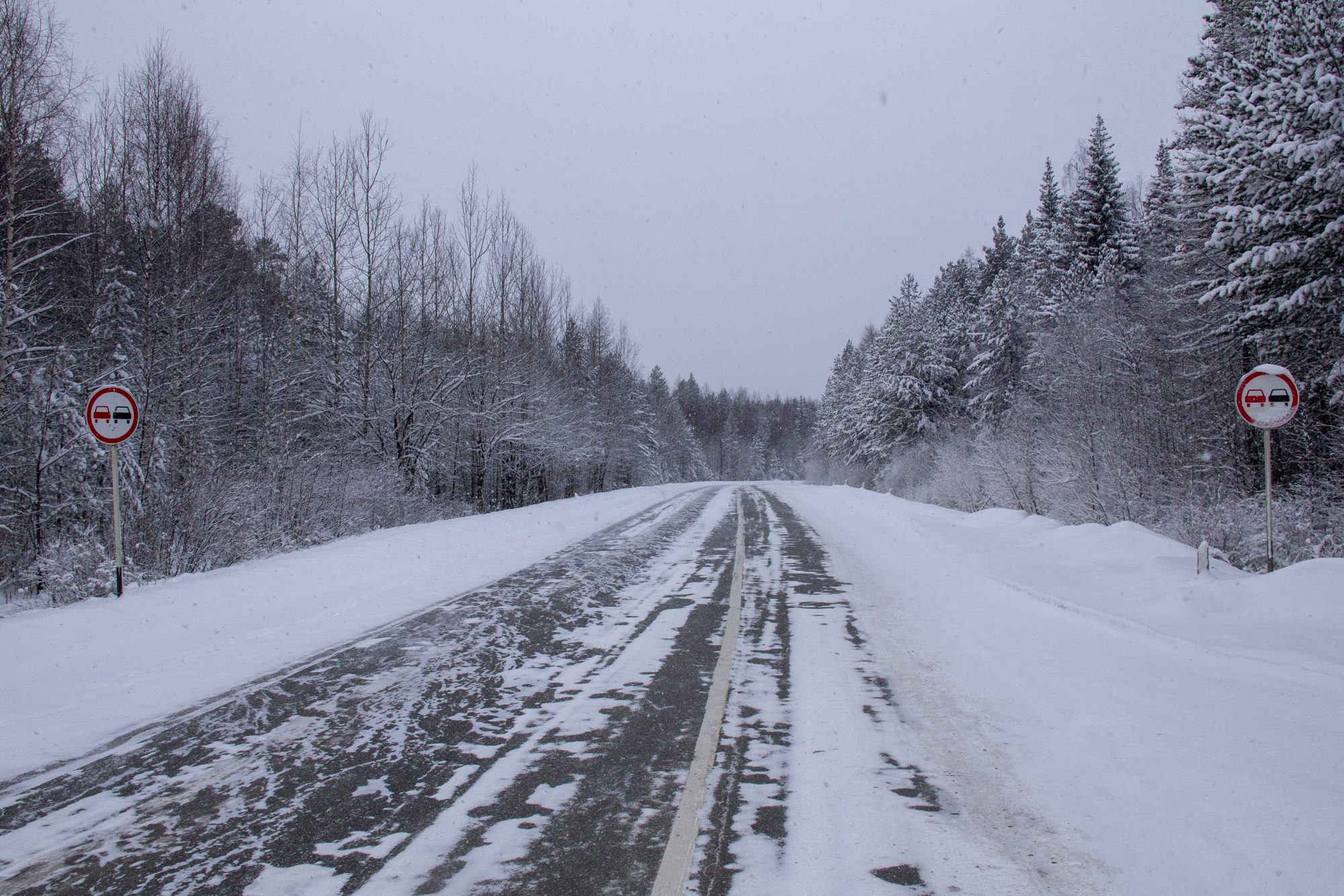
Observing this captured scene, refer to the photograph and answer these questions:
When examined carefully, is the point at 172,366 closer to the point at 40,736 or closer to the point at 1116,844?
the point at 40,736

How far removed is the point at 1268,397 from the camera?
8.20 meters

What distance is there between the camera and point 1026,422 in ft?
73.3

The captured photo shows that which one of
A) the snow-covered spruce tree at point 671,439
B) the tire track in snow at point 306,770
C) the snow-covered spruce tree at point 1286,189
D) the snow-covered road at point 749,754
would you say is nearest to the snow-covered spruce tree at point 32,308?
the snow-covered road at point 749,754

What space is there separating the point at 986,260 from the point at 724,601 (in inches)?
2034

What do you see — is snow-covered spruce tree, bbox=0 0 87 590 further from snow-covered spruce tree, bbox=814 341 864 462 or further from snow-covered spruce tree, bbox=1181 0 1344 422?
snow-covered spruce tree, bbox=814 341 864 462

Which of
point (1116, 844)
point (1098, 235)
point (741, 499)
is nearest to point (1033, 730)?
point (1116, 844)

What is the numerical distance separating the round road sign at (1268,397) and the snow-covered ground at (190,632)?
1013 cm

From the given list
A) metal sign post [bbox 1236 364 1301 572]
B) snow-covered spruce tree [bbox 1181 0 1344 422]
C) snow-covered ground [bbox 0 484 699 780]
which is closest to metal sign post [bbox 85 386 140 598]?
snow-covered ground [bbox 0 484 699 780]

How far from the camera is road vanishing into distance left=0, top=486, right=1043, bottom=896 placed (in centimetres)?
301

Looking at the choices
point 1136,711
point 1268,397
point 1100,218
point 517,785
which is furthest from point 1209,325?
point 517,785

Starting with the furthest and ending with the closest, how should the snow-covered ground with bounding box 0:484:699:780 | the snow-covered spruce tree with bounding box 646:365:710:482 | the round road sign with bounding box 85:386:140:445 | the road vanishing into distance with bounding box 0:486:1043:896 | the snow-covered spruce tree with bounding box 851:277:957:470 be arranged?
the snow-covered spruce tree with bounding box 646:365:710:482
the snow-covered spruce tree with bounding box 851:277:957:470
the round road sign with bounding box 85:386:140:445
the snow-covered ground with bounding box 0:484:699:780
the road vanishing into distance with bounding box 0:486:1043:896

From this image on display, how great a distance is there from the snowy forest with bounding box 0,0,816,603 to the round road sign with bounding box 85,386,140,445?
260 centimetres

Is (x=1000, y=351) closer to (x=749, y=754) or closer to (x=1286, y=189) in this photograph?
(x=1286, y=189)

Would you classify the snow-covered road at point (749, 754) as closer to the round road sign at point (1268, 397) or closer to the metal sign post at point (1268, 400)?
the metal sign post at point (1268, 400)
